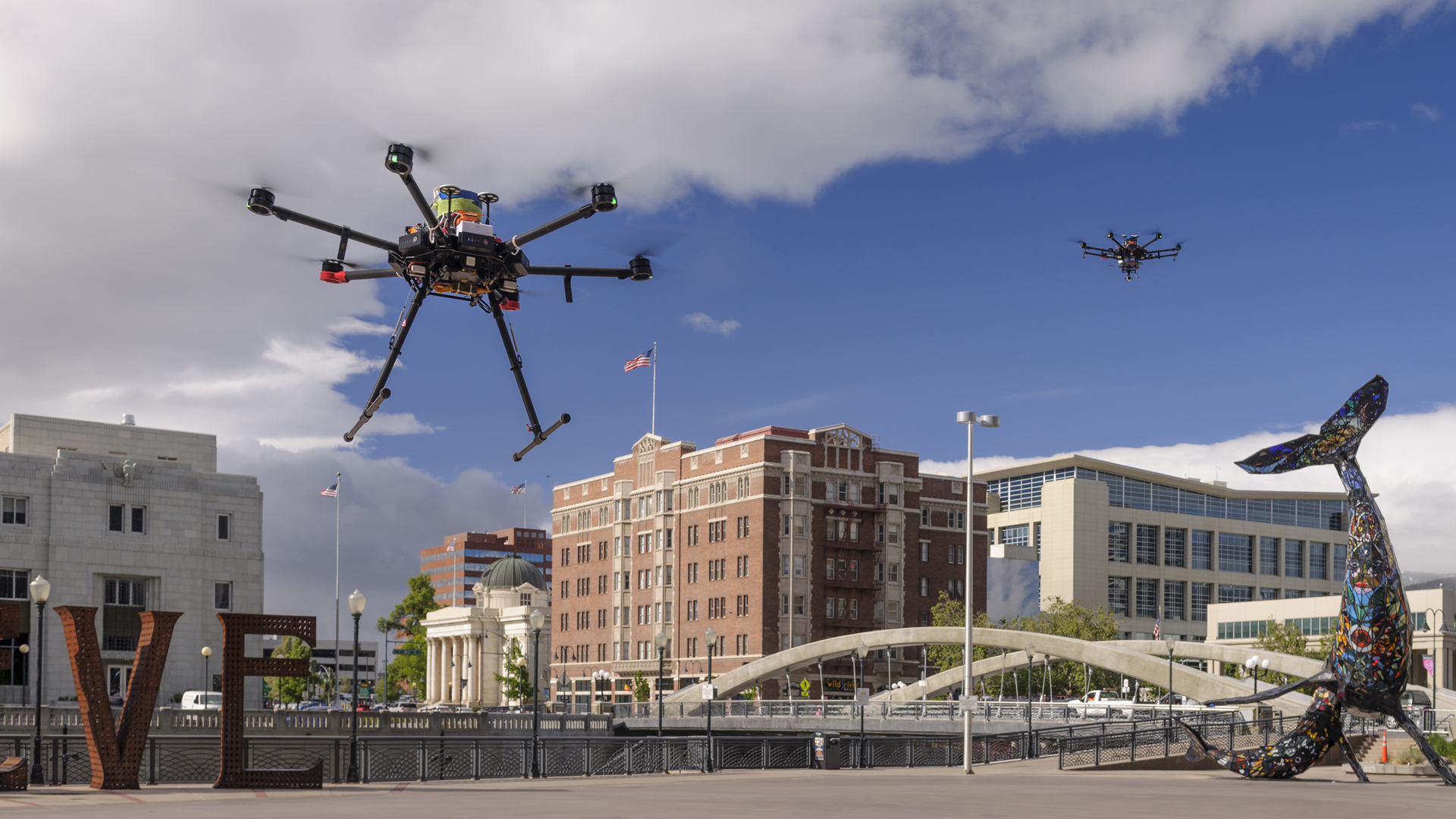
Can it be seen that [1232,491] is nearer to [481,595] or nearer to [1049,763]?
[481,595]

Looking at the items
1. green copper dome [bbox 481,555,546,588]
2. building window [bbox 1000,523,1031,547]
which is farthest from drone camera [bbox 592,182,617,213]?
building window [bbox 1000,523,1031,547]

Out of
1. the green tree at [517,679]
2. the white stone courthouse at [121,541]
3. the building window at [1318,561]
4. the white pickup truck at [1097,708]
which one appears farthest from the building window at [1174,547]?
the white stone courthouse at [121,541]

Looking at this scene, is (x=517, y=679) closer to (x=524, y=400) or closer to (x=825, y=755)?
(x=825, y=755)

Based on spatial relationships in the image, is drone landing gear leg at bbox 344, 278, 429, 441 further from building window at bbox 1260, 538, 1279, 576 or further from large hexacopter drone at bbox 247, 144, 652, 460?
building window at bbox 1260, 538, 1279, 576

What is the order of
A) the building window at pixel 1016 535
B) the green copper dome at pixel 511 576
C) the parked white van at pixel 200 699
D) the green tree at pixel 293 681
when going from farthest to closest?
the building window at pixel 1016 535 < the green copper dome at pixel 511 576 < the green tree at pixel 293 681 < the parked white van at pixel 200 699

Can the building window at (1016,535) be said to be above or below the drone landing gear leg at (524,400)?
below

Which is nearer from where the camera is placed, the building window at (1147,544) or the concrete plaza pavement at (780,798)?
the concrete plaza pavement at (780,798)

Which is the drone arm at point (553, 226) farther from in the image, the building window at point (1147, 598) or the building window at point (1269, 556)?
the building window at point (1269, 556)

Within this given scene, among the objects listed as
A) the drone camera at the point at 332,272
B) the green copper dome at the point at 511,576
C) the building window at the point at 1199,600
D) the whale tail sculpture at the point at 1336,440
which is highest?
the drone camera at the point at 332,272

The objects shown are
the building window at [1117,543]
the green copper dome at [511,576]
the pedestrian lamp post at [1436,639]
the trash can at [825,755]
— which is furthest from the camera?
the green copper dome at [511,576]
